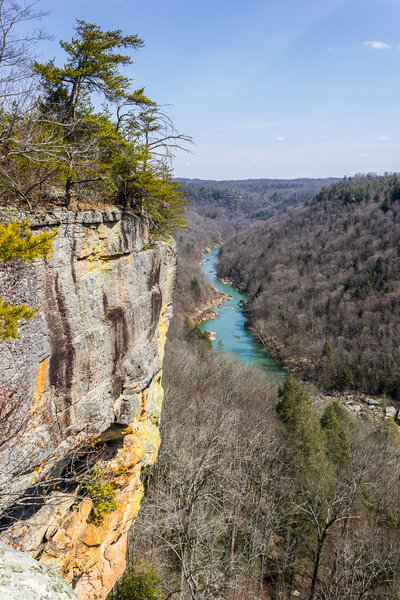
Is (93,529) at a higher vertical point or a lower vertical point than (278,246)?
lower

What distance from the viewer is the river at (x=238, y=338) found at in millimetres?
40787

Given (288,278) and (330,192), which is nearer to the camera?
(288,278)

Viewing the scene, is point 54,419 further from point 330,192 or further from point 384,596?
point 330,192

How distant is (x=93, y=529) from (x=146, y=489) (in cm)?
846

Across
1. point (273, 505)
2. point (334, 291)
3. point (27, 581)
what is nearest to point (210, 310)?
point (334, 291)

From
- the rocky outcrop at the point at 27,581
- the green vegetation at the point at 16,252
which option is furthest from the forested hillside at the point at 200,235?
the rocky outcrop at the point at 27,581

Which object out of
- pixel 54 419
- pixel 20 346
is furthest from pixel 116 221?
pixel 54 419

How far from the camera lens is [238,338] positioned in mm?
47844

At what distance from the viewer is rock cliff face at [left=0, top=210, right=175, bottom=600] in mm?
5938

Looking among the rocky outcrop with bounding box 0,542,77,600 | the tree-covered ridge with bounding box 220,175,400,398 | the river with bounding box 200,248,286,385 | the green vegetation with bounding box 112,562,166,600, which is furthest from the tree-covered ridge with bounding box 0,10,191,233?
the tree-covered ridge with bounding box 220,175,400,398

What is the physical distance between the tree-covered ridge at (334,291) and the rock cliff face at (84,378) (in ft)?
106

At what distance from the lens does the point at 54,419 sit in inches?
262

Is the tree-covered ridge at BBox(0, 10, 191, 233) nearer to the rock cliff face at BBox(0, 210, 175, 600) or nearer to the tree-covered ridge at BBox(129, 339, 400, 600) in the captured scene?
the rock cliff face at BBox(0, 210, 175, 600)

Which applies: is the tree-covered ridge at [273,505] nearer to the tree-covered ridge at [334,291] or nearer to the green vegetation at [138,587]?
the green vegetation at [138,587]
